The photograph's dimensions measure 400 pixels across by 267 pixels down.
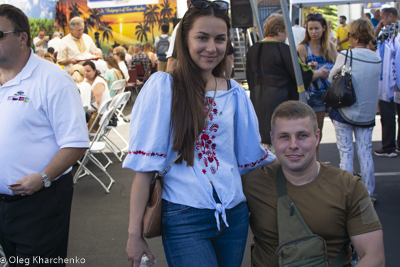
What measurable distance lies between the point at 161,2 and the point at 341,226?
16.6 m

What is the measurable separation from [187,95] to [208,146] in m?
0.23

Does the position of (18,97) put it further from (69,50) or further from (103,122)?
(69,50)

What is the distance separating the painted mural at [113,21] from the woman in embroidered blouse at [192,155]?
16.9 meters

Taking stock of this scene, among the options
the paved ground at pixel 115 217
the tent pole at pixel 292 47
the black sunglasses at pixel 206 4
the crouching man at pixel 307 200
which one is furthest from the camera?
the paved ground at pixel 115 217

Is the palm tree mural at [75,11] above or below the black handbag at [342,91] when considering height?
above

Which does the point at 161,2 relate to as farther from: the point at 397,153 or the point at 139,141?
the point at 139,141

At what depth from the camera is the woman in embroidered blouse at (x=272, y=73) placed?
4.00 metres

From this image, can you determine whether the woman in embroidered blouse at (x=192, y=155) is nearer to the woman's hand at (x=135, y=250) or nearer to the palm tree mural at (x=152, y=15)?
the woman's hand at (x=135, y=250)

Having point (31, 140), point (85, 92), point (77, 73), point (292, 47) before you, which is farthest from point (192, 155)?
point (77, 73)

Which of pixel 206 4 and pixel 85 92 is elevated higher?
pixel 206 4

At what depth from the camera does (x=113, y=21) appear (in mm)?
18547

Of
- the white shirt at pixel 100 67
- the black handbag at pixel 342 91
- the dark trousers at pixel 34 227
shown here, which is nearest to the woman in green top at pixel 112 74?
the white shirt at pixel 100 67

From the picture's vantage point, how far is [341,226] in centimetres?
181

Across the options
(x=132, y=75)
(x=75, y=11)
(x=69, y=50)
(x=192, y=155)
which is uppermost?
(x=75, y=11)
